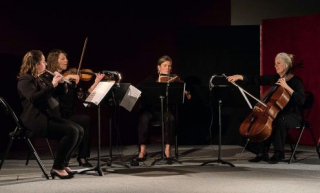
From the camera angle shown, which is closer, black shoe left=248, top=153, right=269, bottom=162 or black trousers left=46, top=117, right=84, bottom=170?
black trousers left=46, top=117, right=84, bottom=170

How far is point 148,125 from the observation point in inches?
Result: 239

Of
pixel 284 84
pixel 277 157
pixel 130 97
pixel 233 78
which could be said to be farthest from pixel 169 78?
pixel 277 157

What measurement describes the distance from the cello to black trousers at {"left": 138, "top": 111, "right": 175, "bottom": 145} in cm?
86

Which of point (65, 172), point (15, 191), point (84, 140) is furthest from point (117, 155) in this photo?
point (15, 191)

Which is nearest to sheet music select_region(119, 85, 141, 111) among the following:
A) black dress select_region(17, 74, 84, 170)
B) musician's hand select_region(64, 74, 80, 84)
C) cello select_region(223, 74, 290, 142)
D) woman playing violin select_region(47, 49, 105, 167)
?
woman playing violin select_region(47, 49, 105, 167)

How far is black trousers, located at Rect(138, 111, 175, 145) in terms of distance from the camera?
6016 millimetres

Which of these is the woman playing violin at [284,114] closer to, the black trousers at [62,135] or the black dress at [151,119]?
the black dress at [151,119]

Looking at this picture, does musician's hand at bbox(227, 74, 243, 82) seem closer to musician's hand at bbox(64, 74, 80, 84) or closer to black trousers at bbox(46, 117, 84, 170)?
musician's hand at bbox(64, 74, 80, 84)

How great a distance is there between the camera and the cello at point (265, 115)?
17.9ft

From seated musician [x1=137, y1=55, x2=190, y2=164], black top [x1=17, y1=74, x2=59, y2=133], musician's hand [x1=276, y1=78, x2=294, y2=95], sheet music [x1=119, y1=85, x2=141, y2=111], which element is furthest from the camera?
seated musician [x1=137, y1=55, x2=190, y2=164]

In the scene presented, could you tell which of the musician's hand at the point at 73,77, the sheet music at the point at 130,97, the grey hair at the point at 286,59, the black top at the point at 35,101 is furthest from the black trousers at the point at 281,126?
the black top at the point at 35,101

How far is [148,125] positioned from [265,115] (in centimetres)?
131

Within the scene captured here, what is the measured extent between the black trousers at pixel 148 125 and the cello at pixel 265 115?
2.83 ft

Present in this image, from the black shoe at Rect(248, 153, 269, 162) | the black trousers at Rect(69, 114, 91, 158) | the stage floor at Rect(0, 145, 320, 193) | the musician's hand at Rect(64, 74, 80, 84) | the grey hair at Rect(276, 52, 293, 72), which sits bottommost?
the stage floor at Rect(0, 145, 320, 193)
